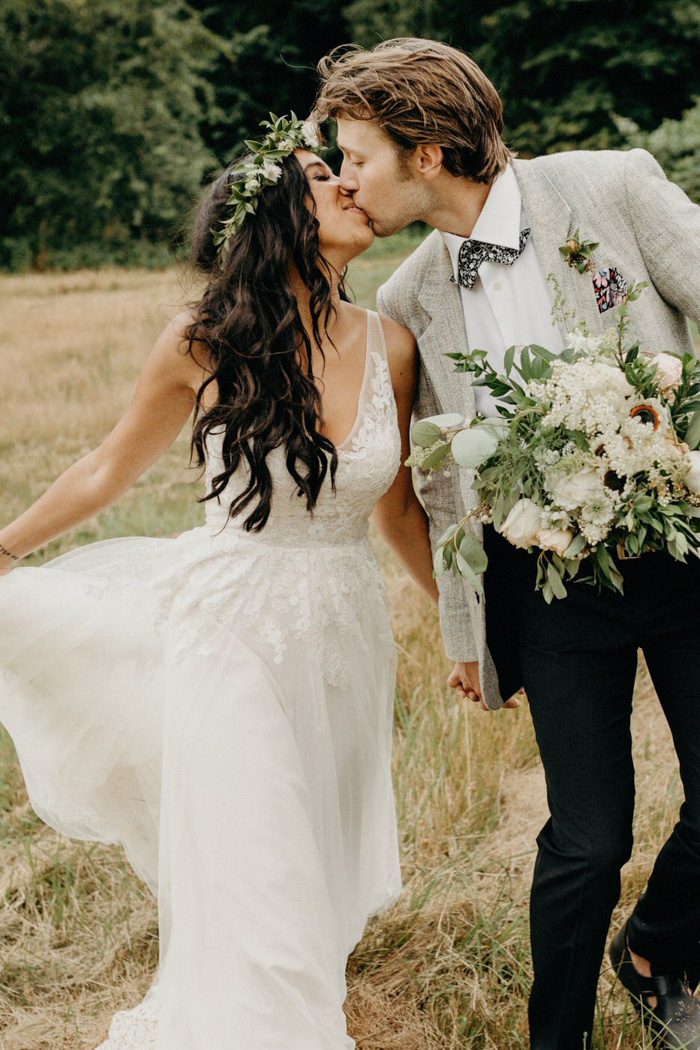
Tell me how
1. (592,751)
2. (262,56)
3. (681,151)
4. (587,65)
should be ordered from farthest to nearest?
1. (262,56)
2. (587,65)
3. (681,151)
4. (592,751)

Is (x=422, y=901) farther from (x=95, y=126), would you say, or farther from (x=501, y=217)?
(x=95, y=126)

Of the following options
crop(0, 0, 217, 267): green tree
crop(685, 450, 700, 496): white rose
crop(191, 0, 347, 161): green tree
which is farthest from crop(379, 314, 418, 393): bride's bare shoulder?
crop(191, 0, 347, 161): green tree

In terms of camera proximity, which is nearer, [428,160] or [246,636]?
[246,636]

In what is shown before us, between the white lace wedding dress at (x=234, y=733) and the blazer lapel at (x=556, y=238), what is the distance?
53 cm

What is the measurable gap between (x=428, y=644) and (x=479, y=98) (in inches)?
97.1

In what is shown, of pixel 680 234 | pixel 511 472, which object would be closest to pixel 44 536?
pixel 511 472

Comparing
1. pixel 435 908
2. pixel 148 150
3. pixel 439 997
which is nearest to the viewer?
pixel 439 997

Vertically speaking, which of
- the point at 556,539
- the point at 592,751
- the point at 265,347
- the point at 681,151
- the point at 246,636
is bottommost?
the point at 681,151

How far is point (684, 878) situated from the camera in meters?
2.62

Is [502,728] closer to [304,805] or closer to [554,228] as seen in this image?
[304,805]

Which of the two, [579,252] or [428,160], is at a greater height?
[428,160]

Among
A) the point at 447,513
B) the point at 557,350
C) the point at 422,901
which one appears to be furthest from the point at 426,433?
the point at 422,901

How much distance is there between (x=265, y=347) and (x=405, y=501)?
644 mm

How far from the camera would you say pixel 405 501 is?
10.3 ft
